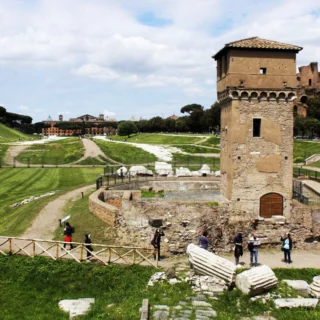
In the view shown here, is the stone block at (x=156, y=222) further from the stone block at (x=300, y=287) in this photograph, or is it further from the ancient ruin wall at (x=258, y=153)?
the stone block at (x=300, y=287)

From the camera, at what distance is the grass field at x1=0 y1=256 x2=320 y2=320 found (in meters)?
12.3

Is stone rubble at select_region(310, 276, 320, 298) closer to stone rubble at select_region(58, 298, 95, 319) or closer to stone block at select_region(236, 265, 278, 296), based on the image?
stone block at select_region(236, 265, 278, 296)

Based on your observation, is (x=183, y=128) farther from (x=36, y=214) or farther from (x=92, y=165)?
(x=36, y=214)

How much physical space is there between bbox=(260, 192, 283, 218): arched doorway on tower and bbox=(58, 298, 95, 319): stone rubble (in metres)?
12.7

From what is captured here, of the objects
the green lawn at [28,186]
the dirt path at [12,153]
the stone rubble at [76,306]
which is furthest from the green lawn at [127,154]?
the stone rubble at [76,306]

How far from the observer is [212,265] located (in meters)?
14.3

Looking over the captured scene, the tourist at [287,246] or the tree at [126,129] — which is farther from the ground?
the tree at [126,129]

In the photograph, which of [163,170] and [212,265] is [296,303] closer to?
[212,265]

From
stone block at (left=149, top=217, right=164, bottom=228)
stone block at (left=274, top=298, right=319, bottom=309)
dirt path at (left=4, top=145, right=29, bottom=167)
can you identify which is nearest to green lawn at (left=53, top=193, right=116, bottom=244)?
stone block at (left=149, top=217, right=164, bottom=228)

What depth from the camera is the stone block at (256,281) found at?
13.2m

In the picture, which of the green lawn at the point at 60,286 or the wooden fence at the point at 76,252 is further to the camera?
the wooden fence at the point at 76,252

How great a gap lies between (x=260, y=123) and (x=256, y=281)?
37.6ft

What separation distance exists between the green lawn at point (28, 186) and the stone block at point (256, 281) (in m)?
12.2

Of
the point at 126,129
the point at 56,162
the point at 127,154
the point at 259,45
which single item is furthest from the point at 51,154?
the point at 126,129
